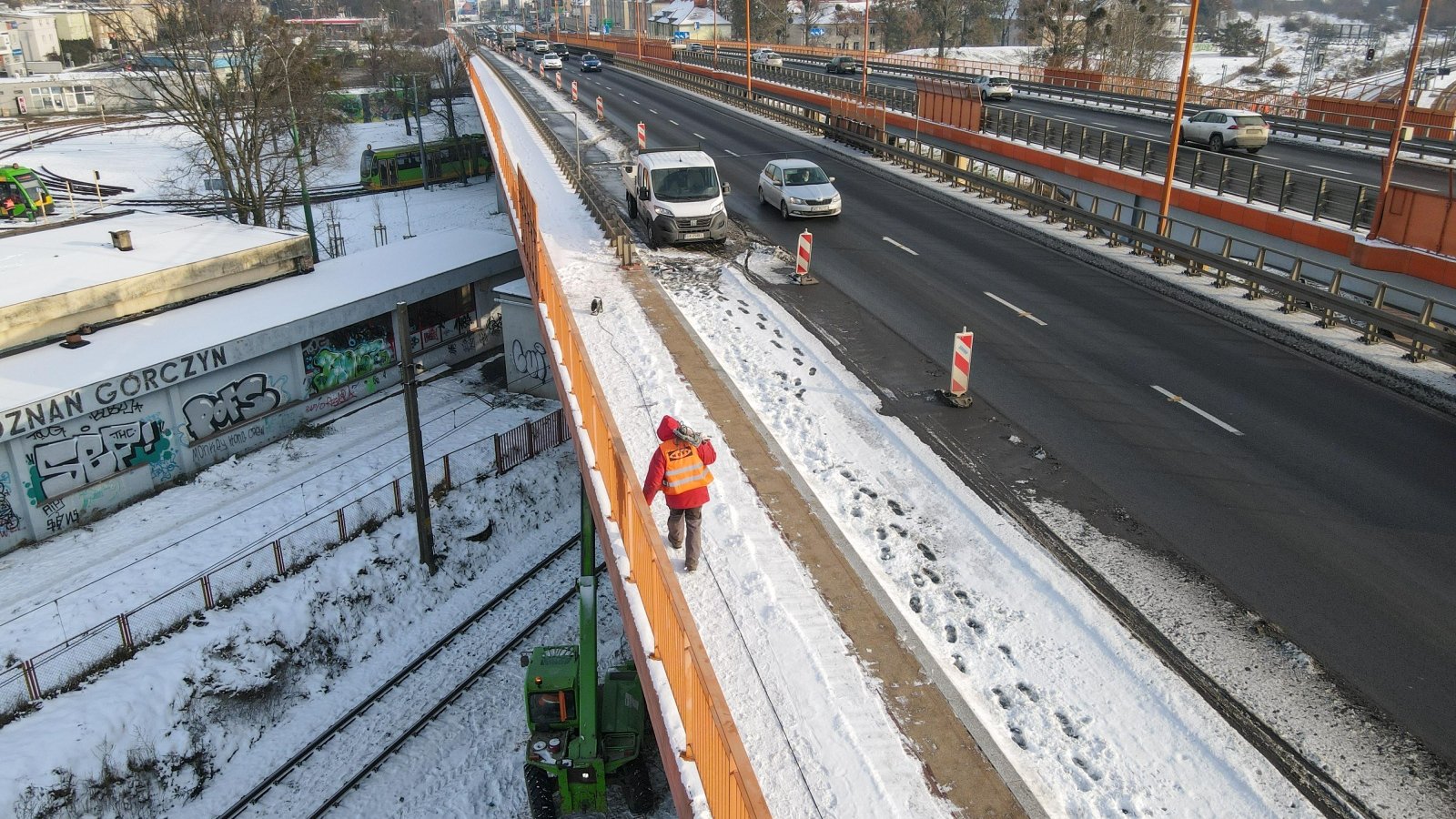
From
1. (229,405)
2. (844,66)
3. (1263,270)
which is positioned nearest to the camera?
(1263,270)

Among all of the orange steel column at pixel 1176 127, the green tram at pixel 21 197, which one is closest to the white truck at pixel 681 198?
the orange steel column at pixel 1176 127

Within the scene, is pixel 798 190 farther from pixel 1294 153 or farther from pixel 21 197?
pixel 21 197

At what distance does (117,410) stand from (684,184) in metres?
13.6

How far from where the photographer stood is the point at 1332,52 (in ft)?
424

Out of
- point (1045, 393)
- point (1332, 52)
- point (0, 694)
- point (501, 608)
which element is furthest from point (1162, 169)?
point (1332, 52)

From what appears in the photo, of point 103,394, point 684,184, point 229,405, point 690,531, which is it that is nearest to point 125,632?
point 103,394

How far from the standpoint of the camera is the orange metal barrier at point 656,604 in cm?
611

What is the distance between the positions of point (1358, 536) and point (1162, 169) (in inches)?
748

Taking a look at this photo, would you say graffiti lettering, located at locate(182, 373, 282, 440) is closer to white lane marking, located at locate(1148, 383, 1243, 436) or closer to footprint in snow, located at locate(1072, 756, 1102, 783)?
white lane marking, located at locate(1148, 383, 1243, 436)

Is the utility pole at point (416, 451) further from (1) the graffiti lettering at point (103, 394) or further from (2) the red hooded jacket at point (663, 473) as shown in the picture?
(2) the red hooded jacket at point (663, 473)

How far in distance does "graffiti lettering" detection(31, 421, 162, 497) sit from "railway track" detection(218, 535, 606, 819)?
8769 millimetres

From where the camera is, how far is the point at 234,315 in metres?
25.0

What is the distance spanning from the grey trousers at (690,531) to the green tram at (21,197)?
166 ft

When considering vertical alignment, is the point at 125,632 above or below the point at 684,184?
below
